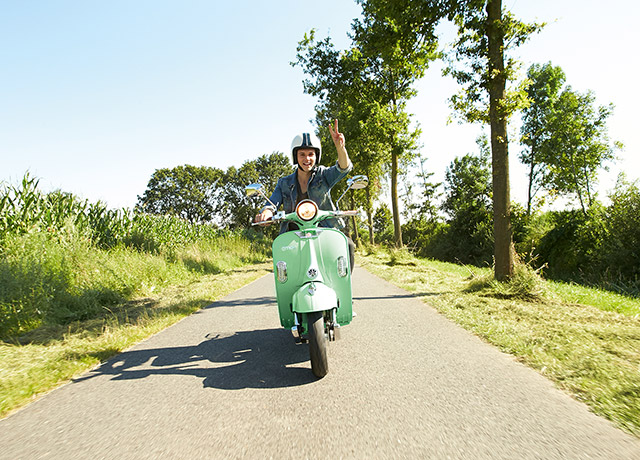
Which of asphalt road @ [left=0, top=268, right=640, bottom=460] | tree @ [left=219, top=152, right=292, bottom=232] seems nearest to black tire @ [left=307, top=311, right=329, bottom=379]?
asphalt road @ [left=0, top=268, right=640, bottom=460]

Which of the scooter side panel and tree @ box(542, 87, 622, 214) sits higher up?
tree @ box(542, 87, 622, 214)

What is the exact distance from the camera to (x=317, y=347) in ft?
9.64

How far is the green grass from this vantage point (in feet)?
8.37

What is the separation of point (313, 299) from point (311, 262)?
0.46m

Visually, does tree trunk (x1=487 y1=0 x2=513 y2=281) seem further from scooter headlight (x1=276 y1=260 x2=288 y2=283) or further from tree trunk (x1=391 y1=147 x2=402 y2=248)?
tree trunk (x1=391 y1=147 x2=402 y2=248)

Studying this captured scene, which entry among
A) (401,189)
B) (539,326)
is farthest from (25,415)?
(401,189)

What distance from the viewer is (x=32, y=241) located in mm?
6617

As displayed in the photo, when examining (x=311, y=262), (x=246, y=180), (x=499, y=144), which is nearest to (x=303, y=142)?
(x=311, y=262)

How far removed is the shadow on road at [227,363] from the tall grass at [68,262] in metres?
2.16

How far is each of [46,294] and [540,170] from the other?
1434 inches

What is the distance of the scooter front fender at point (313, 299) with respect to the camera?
299cm

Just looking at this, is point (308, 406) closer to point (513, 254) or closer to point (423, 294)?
point (423, 294)

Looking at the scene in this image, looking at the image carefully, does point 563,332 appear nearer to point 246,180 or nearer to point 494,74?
point 494,74

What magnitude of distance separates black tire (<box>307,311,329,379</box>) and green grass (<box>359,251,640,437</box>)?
69.6 inches
